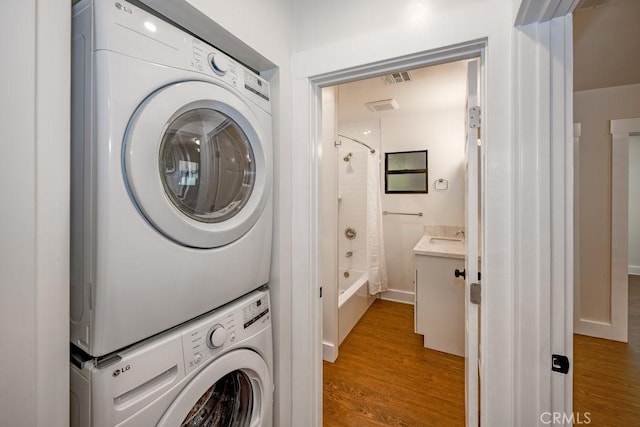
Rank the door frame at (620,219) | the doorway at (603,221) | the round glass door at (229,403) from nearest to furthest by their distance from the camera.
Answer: the round glass door at (229,403) → the doorway at (603,221) → the door frame at (620,219)

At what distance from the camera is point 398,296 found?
3.49 metres

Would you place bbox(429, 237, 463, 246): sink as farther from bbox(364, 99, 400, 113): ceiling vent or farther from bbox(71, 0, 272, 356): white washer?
bbox(71, 0, 272, 356): white washer

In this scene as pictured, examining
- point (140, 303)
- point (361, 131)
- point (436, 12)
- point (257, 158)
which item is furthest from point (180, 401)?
point (361, 131)

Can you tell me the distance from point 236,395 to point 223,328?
0.40 meters

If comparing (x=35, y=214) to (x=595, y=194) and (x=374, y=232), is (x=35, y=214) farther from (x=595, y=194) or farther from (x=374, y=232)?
(x=595, y=194)

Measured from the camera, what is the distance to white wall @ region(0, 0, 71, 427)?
1.68ft

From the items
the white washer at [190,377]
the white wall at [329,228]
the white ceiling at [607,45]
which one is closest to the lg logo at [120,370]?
the white washer at [190,377]

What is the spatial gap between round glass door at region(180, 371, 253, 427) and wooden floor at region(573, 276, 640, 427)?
2.08 m

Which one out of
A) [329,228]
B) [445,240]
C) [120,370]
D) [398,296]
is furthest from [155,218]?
[398,296]

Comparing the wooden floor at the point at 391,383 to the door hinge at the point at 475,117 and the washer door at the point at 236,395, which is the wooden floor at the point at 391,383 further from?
the door hinge at the point at 475,117

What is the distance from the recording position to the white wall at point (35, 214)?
0.51 metres

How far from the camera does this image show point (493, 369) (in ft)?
2.99

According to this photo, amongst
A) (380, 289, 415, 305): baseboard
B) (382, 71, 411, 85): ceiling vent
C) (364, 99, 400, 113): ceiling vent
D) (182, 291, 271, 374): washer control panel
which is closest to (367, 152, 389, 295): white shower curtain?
(380, 289, 415, 305): baseboard

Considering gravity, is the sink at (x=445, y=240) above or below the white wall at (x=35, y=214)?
below
